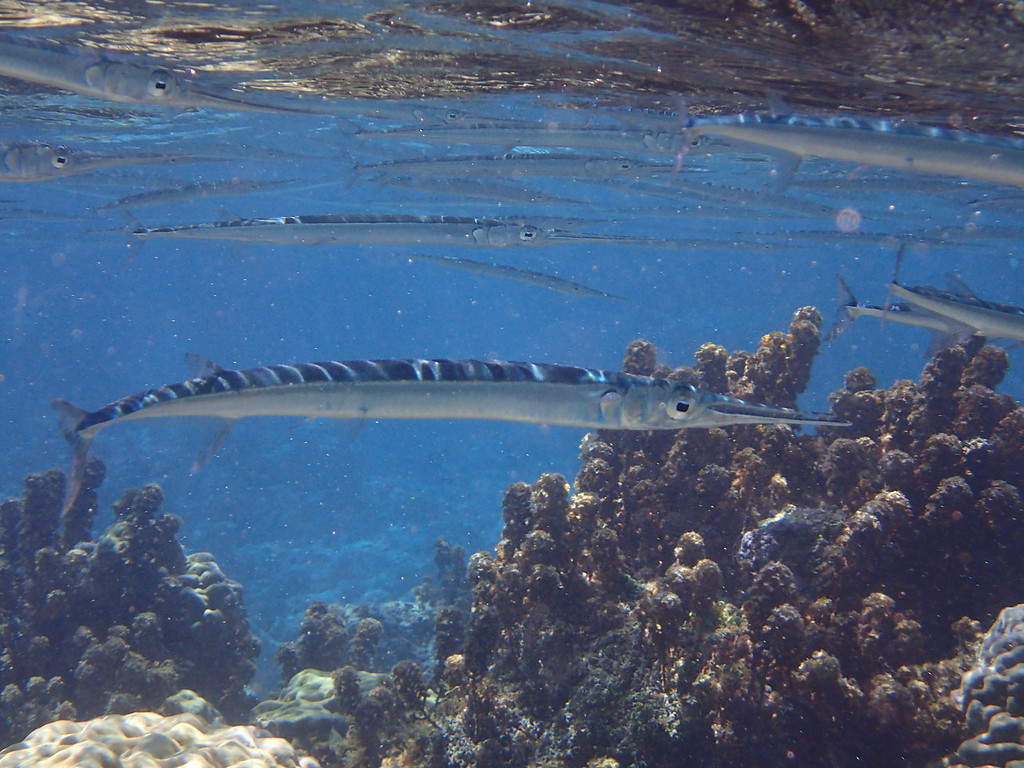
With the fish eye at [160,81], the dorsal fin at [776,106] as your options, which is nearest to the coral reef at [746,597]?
the dorsal fin at [776,106]

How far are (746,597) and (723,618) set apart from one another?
357mm

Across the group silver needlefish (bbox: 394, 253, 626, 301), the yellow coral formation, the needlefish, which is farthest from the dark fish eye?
the yellow coral formation

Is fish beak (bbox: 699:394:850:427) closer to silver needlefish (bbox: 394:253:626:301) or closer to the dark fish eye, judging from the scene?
the dark fish eye

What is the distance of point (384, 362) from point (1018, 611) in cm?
453

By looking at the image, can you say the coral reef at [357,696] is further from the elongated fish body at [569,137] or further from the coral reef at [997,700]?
the elongated fish body at [569,137]

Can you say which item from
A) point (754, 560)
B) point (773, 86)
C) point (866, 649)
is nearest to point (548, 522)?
point (754, 560)

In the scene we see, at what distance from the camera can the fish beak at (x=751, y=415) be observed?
3.30m

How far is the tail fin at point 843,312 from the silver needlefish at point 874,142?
1.23 metres

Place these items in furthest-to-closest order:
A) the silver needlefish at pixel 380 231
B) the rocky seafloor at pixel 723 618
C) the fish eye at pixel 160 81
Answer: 1. the silver needlefish at pixel 380 231
2. the fish eye at pixel 160 81
3. the rocky seafloor at pixel 723 618

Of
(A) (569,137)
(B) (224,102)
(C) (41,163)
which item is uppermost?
(B) (224,102)

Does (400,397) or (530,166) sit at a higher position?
(530,166)

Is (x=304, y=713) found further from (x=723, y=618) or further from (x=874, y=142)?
(x=874, y=142)

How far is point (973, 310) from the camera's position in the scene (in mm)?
6094

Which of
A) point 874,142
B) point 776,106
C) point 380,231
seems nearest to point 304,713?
point 380,231
